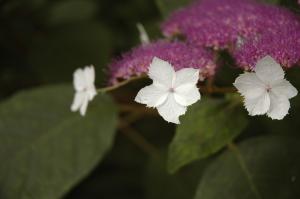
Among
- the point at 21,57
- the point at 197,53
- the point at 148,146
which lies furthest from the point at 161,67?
the point at 21,57

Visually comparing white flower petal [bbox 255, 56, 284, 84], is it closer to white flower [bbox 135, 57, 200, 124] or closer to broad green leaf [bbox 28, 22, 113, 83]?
white flower [bbox 135, 57, 200, 124]

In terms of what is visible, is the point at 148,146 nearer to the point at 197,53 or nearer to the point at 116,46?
the point at 116,46

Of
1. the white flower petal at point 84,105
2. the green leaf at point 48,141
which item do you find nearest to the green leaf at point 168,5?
the green leaf at point 48,141

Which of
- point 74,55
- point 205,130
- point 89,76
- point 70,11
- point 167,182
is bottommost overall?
point 167,182

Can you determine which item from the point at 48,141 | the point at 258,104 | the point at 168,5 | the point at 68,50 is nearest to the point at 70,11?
the point at 68,50

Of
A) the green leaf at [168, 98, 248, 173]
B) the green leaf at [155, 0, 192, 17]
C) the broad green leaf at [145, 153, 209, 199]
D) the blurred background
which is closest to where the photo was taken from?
the green leaf at [168, 98, 248, 173]

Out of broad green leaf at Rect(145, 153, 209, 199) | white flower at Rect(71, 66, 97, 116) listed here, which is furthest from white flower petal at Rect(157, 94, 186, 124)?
broad green leaf at Rect(145, 153, 209, 199)

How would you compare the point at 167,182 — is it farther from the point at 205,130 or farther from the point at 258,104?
the point at 258,104
